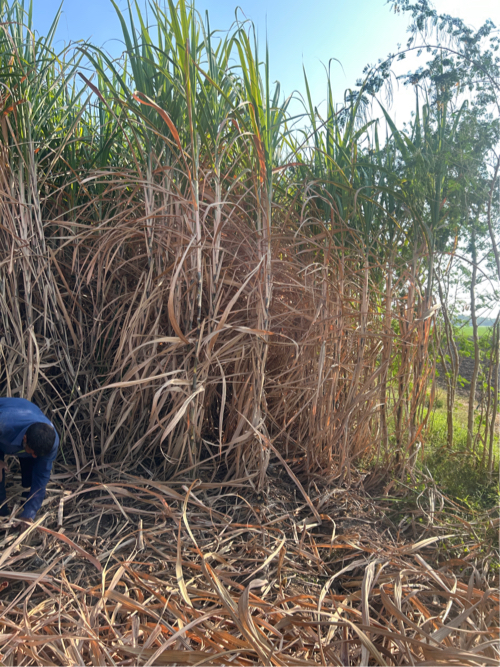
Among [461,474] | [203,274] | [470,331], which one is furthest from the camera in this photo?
[470,331]

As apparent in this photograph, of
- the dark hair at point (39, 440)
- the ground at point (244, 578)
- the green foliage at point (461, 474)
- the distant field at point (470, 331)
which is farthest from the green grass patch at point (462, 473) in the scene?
the dark hair at point (39, 440)

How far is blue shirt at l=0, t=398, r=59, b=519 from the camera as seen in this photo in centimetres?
127

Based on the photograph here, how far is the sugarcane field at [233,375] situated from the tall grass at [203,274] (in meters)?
0.01

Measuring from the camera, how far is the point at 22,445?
1320 mm

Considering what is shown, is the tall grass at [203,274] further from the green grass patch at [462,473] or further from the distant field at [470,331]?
the distant field at [470,331]

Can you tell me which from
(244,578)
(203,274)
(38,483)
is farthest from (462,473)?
(38,483)

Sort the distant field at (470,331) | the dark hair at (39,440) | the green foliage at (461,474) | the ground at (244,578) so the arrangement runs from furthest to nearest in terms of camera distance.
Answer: the distant field at (470,331) → the green foliage at (461,474) → the dark hair at (39,440) → the ground at (244,578)

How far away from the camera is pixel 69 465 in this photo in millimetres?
1509

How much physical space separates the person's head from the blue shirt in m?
0.04

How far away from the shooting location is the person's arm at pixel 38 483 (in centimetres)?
125

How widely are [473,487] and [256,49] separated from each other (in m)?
1.95

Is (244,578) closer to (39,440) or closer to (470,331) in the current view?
(39,440)

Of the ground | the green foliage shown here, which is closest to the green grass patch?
the green foliage

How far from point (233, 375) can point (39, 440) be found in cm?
66
